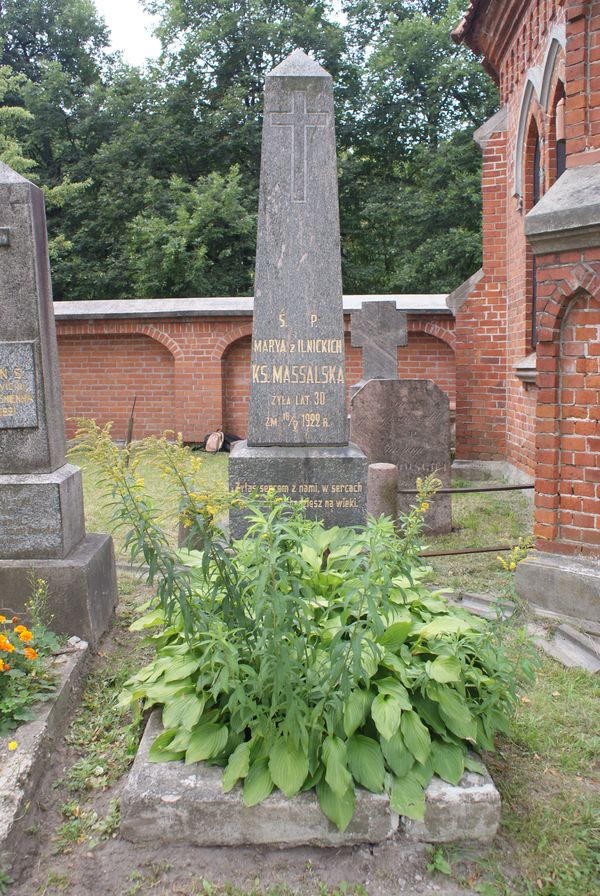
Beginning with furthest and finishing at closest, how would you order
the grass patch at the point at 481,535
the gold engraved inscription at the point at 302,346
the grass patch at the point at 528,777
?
the grass patch at the point at 481,535 < the gold engraved inscription at the point at 302,346 < the grass patch at the point at 528,777

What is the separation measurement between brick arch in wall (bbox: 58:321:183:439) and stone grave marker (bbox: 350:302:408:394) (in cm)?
530

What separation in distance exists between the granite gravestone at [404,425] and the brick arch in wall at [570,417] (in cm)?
233

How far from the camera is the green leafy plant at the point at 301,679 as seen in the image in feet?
7.82

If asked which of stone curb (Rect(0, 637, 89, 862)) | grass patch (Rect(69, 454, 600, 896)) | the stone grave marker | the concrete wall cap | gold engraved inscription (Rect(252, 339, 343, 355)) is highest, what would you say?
the concrete wall cap

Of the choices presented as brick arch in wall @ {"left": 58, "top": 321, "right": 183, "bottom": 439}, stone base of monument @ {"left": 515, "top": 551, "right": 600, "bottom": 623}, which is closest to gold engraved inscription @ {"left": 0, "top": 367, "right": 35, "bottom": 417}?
stone base of monument @ {"left": 515, "top": 551, "right": 600, "bottom": 623}

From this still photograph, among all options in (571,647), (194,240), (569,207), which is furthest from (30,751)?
(194,240)

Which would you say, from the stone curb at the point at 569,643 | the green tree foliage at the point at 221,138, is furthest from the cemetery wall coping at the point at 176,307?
the stone curb at the point at 569,643

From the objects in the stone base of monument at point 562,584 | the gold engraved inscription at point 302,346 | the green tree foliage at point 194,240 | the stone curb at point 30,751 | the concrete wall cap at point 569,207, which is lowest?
the stone curb at point 30,751

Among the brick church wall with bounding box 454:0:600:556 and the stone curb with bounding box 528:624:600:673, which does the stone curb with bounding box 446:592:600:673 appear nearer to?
the stone curb with bounding box 528:624:600:673

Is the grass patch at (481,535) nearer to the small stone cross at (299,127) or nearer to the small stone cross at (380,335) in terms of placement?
the small stone cross at (380,335)

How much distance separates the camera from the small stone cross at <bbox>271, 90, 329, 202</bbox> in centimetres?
462

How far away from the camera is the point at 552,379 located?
4.46 m

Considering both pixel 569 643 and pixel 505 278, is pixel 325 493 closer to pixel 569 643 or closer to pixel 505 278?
pixel 569 643

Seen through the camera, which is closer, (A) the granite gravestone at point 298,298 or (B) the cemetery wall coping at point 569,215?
(B) the cemetery wall coping at point 569,215
